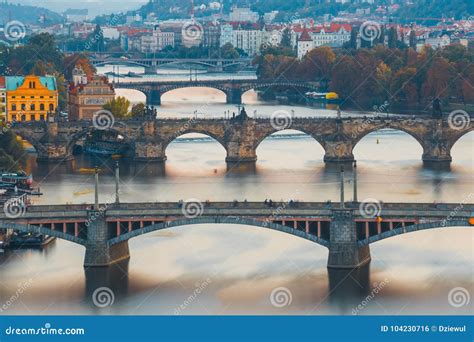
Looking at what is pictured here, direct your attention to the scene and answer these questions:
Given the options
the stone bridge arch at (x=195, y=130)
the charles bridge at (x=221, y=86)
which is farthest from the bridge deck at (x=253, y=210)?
the charles bridge at (x=221, y=86)

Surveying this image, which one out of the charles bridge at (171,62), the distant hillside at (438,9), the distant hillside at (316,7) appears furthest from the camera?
the distant hillside at (316,7)

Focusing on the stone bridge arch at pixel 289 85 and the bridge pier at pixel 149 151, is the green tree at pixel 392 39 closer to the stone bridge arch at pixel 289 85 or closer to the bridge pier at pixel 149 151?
the stone bridge arch at pixel 289 85

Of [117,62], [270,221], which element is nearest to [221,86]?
[117,62]

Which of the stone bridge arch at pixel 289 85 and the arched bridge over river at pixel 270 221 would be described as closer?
the arched bridge over river at pixel 270 221

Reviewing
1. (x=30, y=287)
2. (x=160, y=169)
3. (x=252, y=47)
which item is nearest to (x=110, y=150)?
(x=160, y=169)

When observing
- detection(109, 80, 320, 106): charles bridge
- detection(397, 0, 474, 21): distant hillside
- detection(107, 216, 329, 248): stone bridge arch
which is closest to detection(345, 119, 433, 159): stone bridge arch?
detection(107, 216, 329, 248): stone bridge arch

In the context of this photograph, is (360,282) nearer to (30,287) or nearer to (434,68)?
(30,287)

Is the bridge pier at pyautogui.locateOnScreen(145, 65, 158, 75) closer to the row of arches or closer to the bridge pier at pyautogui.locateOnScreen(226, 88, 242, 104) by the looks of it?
the bridge pier at pyautogui.locateOnScreen(226, 88, 242, 104)
